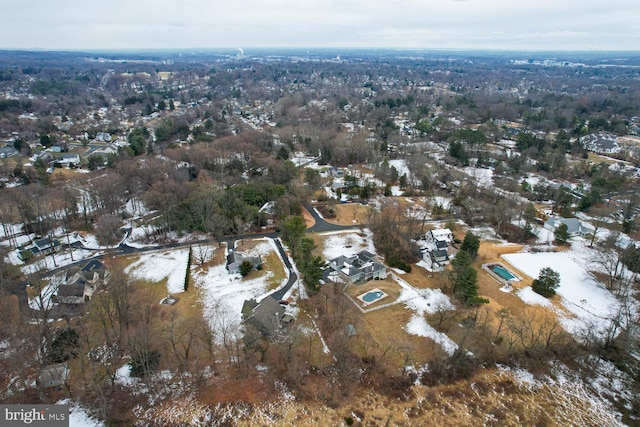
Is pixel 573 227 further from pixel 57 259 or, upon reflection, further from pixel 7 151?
pixel 7 151

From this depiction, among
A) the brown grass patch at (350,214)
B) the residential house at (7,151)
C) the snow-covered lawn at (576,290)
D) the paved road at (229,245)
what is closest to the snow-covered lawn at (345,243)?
the paved road at (229,245)

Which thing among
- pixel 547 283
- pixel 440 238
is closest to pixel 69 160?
pixel 440 238

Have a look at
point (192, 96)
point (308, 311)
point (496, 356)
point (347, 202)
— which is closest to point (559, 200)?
point (347, 202)

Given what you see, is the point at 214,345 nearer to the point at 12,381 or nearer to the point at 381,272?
the point at 12,381

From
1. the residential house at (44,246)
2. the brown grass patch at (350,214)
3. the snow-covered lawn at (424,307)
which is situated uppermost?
the residential house at (44,246)

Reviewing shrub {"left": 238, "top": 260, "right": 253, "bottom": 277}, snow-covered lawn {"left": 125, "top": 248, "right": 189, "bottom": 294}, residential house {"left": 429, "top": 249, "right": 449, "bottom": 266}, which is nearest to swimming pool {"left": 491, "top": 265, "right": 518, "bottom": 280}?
residential house {"left": 429, "top": 249, "right": 449, "bottom": 266}

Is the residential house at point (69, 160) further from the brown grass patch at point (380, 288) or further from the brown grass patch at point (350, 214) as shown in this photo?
the brown grass patch at point (380, 288)
